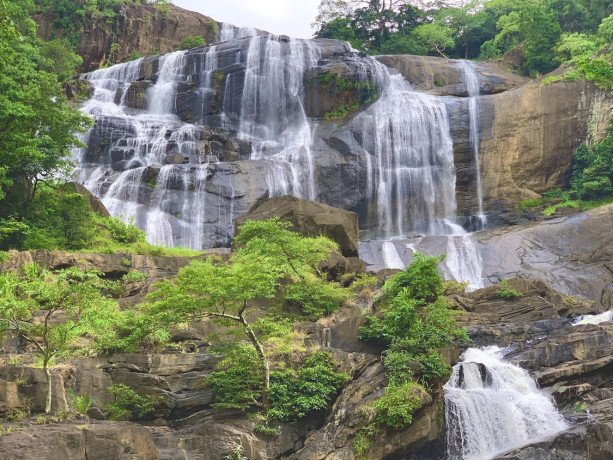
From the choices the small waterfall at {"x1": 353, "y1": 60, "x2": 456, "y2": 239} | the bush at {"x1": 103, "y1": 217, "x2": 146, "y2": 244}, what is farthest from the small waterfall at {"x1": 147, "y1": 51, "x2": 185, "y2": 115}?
the bush at {"x1": 103, "y1": 217, "x2": 146, "y2": 244}

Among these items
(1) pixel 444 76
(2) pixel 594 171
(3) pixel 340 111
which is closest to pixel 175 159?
(3) pixel 340 111

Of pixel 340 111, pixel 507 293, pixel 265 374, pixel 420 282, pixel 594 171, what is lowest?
pixel 265 374

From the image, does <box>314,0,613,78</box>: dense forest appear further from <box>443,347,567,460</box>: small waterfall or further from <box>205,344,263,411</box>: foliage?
<box>205,344,263,411</box>: foliage

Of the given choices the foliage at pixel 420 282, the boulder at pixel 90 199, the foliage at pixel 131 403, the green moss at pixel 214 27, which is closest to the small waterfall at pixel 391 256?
the foliage at pixel 420 282

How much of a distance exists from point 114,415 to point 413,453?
22.4 feet

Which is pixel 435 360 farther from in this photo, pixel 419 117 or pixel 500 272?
pixel 419 117

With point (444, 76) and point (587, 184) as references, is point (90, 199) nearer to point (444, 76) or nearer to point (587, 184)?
point (587, 184)

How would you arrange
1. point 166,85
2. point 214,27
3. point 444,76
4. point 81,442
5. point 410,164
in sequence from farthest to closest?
point 214,27 < point 444,76 < point 166,85 < point 410,164 < point 81,442

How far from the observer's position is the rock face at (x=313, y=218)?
2369 cm

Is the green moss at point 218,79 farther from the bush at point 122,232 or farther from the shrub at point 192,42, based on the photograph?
the bush at point 122,232

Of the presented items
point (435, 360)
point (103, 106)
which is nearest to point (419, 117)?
point (103, 106)

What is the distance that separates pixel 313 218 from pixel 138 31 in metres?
35.3

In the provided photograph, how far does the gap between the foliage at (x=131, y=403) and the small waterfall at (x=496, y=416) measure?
23.3 ft

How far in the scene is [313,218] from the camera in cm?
2386
